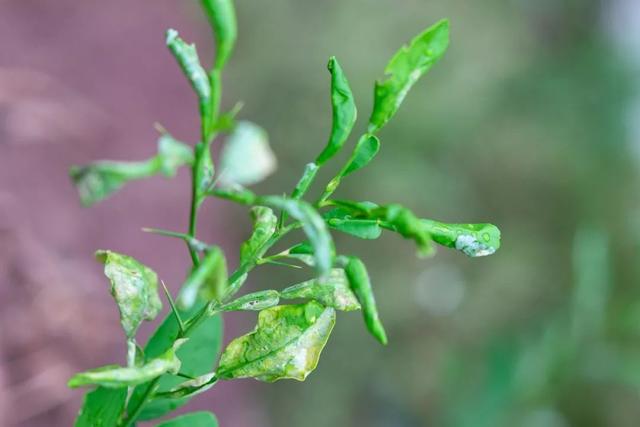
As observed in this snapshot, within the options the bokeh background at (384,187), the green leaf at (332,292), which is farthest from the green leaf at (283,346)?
the bokeh background at (384,187)

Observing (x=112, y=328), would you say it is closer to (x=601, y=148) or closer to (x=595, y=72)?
(x=601, y=148)

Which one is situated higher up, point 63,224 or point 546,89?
point 63,224

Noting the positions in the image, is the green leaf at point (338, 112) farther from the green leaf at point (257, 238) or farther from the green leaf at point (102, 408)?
the green leaf at point (102, 408)

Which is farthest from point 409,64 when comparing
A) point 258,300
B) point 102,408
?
point 102,408

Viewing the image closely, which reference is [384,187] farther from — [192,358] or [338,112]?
[338,112]

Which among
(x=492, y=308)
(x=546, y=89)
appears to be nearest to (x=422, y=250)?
(x=492, y=308)

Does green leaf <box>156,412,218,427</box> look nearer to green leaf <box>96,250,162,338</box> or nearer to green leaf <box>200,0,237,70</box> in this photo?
green leaf <box>96,250,162,338</box>

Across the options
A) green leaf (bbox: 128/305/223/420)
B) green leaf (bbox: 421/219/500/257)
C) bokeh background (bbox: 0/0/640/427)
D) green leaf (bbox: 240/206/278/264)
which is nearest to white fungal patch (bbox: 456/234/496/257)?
green leaf (bbox: 421/219/500/257)
